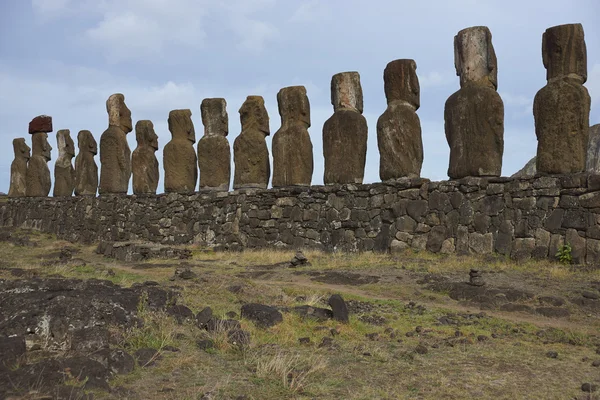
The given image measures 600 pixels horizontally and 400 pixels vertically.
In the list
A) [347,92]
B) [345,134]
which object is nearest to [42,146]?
[347,92]

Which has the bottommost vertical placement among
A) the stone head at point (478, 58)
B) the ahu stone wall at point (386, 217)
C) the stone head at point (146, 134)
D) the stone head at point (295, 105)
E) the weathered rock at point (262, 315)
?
the weathered rock at point (262, 315)

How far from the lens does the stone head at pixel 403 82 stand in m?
12.7

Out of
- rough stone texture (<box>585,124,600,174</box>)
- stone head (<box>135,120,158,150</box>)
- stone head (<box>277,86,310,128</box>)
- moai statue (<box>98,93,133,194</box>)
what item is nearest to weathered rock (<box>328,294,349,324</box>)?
stone head (<box>277,86,310,128</box>)

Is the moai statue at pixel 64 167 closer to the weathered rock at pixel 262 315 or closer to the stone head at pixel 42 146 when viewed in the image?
the stone head at pixel 42 146

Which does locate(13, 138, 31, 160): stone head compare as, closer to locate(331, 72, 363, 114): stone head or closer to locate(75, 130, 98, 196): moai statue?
locate(75, 130, 98, 196): moai statue

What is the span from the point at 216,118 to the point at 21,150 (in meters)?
11.9

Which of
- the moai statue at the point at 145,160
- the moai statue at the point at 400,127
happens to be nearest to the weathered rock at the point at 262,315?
the moai statue at the point at 400,127

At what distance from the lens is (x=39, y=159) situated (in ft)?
75.2

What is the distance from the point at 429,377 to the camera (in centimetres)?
428

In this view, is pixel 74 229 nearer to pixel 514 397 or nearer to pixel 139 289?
pixel 139 289

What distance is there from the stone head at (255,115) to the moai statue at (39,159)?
11.2 metres

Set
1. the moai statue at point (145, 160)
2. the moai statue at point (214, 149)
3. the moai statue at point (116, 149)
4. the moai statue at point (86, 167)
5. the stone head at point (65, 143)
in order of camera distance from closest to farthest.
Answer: the moai statue at point (214, 149)
the moai statue at point (145, 160)
the moai statue at point (116, 149)
the moai statue at point (86, 167)
the stone head at point (65, 143)

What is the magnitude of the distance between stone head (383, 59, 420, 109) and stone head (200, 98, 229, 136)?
512 centimetres

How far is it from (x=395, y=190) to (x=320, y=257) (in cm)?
214
